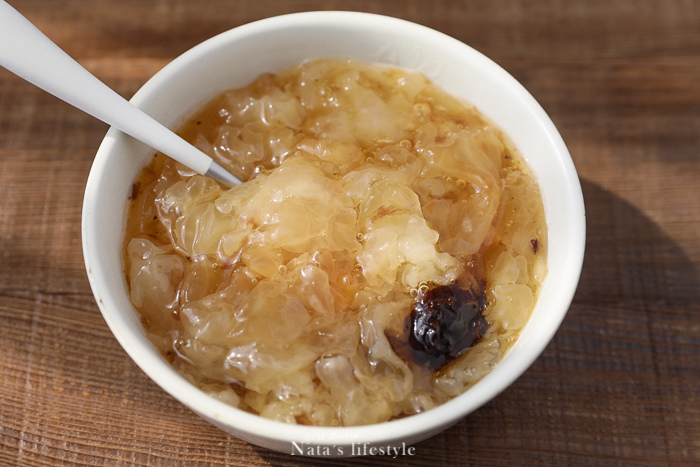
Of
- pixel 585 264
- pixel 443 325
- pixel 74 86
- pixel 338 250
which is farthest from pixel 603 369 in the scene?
pixel 74 86

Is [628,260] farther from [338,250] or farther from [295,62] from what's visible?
[295,62]

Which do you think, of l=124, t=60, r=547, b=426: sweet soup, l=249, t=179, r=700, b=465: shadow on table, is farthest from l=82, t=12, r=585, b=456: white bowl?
l=249, t=179, r=700, b=465: shadow on table

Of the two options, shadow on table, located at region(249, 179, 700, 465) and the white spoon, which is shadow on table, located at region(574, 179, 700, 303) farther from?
the white spoon

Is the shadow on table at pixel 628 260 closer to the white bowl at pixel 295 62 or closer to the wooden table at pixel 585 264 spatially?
the wooden table at pixel 585 264

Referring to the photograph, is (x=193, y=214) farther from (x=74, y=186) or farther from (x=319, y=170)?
(x=74, y=186)

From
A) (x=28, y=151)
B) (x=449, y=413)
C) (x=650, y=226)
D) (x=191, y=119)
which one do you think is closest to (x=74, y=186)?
(x=28, y=151)
